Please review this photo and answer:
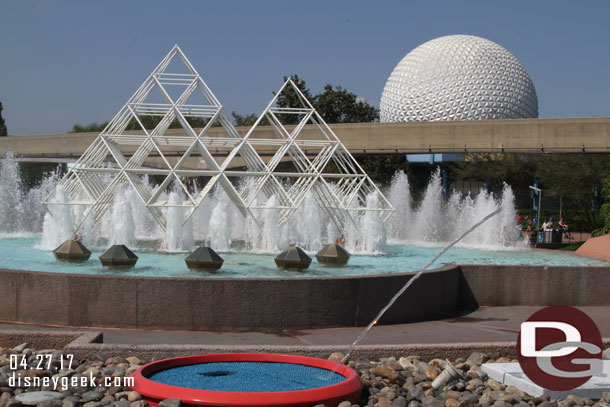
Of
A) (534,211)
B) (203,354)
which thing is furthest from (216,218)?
(534,211)

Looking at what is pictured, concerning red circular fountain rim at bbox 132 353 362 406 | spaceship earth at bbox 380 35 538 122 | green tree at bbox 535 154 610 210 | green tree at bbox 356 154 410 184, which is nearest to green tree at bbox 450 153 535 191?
spaceship earth at bbox 380 35 538 122

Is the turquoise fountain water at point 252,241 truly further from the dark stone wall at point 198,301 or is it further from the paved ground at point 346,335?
the paved ground at point 346,335

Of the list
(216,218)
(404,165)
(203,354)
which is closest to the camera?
(203,354)

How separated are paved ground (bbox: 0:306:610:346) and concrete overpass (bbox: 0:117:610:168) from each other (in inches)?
1223

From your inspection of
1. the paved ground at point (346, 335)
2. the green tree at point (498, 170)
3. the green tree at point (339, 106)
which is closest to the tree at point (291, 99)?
the green tree at point (339, 106)

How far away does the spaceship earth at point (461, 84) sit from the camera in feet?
187

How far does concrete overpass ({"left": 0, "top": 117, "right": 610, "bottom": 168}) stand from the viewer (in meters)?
40.2

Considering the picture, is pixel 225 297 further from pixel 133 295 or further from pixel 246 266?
pixel 246 266

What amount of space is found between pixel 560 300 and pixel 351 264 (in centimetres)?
594

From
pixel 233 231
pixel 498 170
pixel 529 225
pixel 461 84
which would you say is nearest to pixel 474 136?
pixel 529 225

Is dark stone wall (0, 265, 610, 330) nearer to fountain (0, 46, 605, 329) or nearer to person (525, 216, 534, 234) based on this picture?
fountain (0, 46, 605, 329)

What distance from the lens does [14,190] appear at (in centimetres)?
4275

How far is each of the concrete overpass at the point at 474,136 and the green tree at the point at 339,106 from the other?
19.8 m

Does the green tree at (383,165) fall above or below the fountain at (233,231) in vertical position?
above
